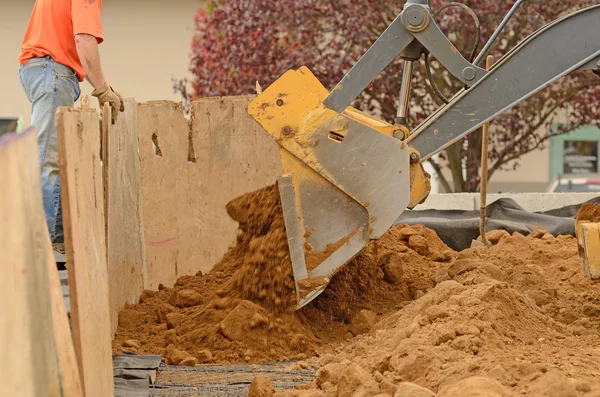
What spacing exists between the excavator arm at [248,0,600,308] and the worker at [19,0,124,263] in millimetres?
1141

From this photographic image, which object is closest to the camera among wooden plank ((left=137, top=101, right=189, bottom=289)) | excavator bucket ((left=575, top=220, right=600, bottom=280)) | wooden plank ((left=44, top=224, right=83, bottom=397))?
wooden plank ((left=44, top=224, right=83, bottom=397))

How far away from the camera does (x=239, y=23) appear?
33.9 feet

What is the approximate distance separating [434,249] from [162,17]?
11.8m

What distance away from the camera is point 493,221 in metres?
8.33

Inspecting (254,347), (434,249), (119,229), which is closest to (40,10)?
(119,229)

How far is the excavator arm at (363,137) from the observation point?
5.26 m

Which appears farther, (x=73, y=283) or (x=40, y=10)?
(x=40, y=10)

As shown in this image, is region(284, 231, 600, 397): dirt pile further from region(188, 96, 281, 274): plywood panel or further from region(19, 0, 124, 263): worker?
region(19, 0, 124, 263): worker

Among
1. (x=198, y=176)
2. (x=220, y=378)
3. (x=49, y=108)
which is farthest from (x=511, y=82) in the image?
(x=49, y=108)

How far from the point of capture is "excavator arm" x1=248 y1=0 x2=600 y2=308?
17.3 feet

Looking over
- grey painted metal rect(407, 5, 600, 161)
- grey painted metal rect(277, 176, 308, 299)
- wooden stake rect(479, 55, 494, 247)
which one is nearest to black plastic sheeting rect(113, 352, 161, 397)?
grey painted metal rect(277, 176, 308, 299)

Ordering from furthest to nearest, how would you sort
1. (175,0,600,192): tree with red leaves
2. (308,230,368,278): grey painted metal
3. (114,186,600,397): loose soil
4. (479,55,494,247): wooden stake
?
1. (175,0,600,192): tree with red leaves
2. (479,55,494,247): wooden stake
3. (308,230,368,278): grey painted metal
4. (114,186,600,397): loose soil

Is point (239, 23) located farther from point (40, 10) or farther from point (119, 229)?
point (119, 229)

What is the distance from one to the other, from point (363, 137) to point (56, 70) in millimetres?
2056
